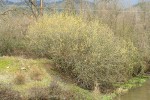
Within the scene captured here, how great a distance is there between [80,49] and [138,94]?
6087mm

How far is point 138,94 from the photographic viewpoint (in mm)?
31422

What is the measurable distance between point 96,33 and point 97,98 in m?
6.02

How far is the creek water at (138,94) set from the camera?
29.6 metres

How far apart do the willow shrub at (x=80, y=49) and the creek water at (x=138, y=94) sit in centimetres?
177

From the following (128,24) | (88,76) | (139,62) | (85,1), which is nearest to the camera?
(88,76)

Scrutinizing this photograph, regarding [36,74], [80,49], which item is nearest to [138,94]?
[80,49]

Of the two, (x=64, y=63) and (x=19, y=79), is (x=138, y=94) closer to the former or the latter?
(x=64, y=63)

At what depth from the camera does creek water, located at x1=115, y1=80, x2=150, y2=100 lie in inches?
1167

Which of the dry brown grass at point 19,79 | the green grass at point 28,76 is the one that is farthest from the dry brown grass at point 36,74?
the dry brown grass at point 19,79

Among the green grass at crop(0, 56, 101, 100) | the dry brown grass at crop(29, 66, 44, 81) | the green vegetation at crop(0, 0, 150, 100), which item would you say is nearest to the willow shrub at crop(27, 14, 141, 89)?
the green vegetation at crop(0, 0, 150, 100)

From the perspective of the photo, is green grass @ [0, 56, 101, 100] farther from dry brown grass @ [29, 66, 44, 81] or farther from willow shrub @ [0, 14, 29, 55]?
willow shrub @ [0, 14, 29, 55]

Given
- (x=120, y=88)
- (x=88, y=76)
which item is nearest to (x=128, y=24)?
(x=120, y=88)

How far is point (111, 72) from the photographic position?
3095 cm

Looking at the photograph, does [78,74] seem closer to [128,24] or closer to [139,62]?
[139,62]
